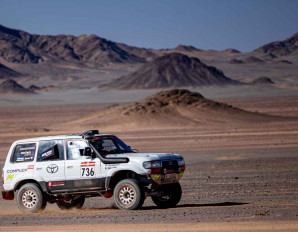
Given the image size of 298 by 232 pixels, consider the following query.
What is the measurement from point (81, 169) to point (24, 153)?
1.45m

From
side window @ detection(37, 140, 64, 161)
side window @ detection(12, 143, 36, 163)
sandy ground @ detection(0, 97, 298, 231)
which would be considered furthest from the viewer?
side window @ detection(12, 143, 36, 163)

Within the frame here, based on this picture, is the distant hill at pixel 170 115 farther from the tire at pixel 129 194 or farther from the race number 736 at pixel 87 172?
the tire at pixel 129 194

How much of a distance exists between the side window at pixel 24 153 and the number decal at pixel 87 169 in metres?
1.25

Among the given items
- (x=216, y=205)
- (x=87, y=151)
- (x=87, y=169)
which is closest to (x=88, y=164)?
(x=87, y=169)

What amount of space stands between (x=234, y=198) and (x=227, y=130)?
104ft

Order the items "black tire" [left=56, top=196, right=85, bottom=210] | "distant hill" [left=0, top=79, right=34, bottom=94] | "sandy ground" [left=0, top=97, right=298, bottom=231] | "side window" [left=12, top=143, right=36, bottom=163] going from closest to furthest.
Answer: "sandy ground" [left=0, top=97, right=298, bottom=231], "side window" [left=12, top=143, right=36, bottom=163], "black tire" [left=56, top=196, right=85, bottom=210], "distant hill" [left=0, top=79, right=34, bottom=94]

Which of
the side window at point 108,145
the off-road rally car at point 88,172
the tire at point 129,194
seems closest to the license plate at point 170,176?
the off-road rally car at point 88,172

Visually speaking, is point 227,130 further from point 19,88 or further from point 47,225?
point 19,88

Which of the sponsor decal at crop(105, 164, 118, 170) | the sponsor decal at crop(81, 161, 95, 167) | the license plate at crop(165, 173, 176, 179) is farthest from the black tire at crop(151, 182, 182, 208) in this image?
the sponsor decal at crop(81, 161, 95, 167)

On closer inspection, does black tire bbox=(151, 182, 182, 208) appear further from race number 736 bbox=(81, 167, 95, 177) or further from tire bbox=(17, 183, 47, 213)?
tire bbox=(17, 183, 47, 213)

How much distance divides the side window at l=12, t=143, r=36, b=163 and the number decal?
4.10 ft

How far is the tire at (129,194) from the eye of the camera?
507 inches

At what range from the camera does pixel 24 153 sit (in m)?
14.1

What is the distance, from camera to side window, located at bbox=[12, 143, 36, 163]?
46.1 ft
